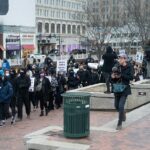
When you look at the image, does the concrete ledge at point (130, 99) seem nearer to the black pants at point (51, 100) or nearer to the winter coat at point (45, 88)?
the winter coat at point (45, 88)

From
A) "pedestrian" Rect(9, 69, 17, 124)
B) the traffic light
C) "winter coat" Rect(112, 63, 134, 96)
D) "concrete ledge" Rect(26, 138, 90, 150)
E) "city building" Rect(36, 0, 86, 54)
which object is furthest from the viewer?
"city building" Rect(36, 0, 86, 54)

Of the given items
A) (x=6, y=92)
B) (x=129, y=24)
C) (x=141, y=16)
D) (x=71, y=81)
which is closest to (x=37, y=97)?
(x=71, y=81)

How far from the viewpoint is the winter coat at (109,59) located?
50.3ft

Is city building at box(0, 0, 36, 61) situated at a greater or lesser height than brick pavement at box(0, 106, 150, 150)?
greater

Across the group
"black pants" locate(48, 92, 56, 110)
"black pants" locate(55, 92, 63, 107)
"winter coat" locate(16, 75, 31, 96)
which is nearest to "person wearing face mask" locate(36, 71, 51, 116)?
"black pants" locate(48, 92, 56, 110)

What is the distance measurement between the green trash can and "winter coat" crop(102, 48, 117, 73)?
17.4 ft

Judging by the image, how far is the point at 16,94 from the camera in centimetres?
1513

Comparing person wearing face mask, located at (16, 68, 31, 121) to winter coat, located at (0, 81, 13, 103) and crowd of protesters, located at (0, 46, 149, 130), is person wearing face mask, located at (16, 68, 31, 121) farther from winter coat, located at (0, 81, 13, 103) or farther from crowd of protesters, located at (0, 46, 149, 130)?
winter coat, located at (0, 81, 13, 103)

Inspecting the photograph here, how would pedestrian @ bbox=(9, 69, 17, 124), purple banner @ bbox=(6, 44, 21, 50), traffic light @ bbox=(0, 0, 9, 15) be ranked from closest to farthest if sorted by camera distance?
pedestrian @ bbox=(9, 69, 17, 124)
purple banner @ bbox=(6, 44, 21, 50)
traffic light @ bbox=(0, 0, 9, 15)

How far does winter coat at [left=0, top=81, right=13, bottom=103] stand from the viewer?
45.3 feet

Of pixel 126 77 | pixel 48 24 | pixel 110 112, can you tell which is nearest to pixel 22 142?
pixel 126 77

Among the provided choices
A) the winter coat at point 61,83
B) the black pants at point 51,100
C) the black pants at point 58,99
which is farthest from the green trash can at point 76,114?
the winter coat at point 61,83

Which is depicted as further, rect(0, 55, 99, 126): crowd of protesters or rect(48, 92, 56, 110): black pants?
rect(48, 92, 56, 110): black pants

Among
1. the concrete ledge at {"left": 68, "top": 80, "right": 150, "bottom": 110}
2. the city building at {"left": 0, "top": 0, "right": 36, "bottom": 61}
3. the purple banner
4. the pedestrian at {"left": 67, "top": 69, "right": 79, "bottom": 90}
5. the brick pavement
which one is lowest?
the brick pavement
